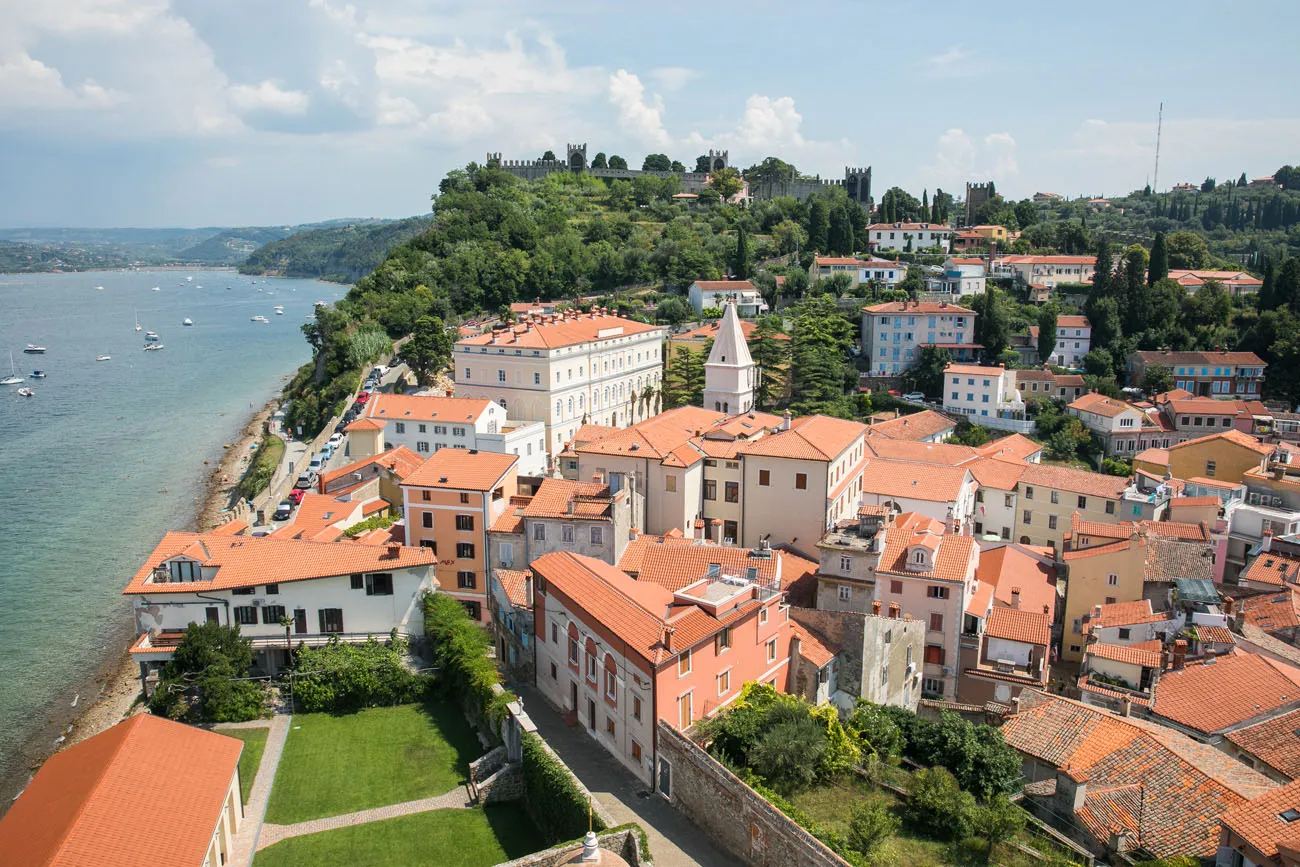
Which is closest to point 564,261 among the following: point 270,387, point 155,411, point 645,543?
point 270,387

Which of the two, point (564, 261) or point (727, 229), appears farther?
point (727, 229)

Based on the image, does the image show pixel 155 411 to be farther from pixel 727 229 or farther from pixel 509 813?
pixel 509 813

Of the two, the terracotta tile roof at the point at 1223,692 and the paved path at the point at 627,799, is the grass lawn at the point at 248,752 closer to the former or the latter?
the paved path at the point at 627,799

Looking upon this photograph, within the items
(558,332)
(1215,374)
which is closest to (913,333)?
(1215,374)

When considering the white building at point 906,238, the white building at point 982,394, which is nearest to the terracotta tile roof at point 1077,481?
the white building at point 982,394

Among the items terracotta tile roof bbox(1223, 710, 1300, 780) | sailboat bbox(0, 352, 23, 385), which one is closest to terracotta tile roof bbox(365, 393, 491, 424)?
terracotta tile roof bbox(1223, 710, 1300, 780)

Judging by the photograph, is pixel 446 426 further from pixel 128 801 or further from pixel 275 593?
pixel 128 801
